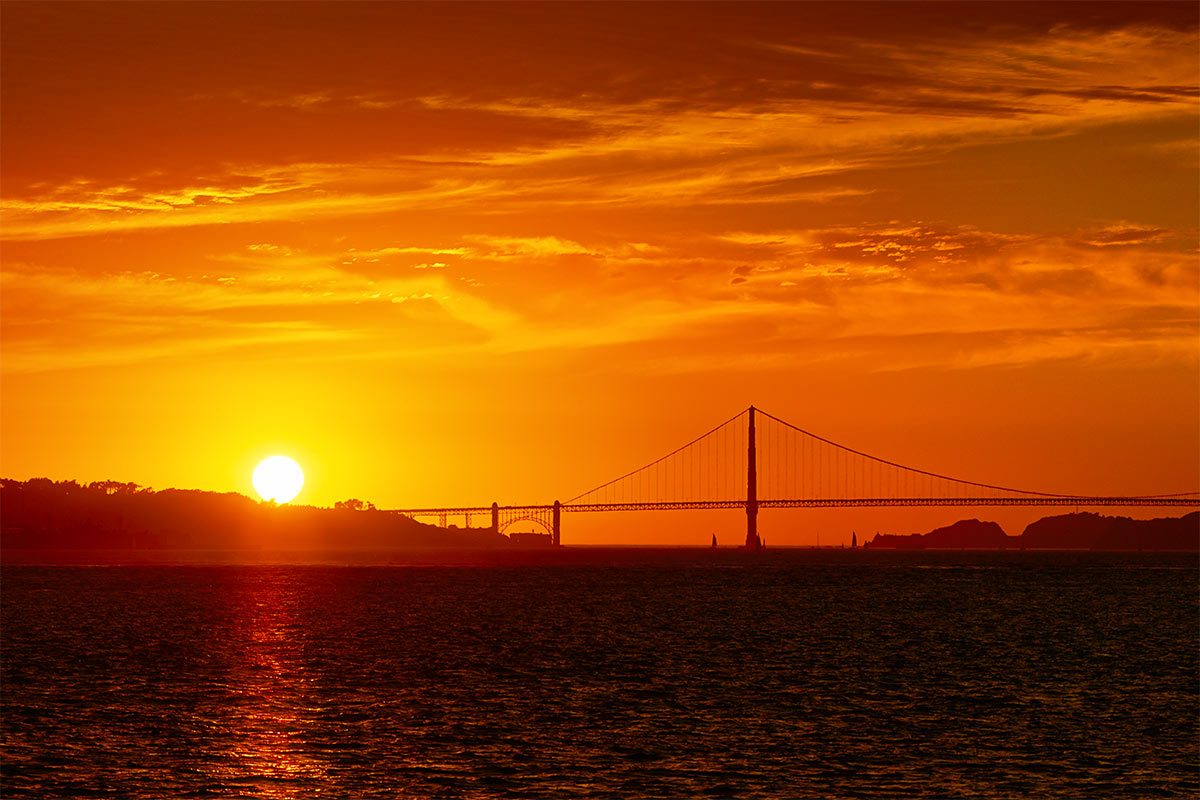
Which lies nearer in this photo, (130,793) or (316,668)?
(130,793)

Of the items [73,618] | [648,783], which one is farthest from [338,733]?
[73,618]

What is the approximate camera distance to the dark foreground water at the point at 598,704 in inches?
1005

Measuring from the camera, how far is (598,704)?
1400 inches

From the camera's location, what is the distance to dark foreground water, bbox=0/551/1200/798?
25516 mm

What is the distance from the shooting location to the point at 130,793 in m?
23.8

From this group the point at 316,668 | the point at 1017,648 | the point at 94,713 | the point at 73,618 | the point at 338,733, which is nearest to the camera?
the point at 338,733

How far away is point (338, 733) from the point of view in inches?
1211

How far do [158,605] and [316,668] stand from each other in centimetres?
4265

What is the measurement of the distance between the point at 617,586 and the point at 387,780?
9068 cm

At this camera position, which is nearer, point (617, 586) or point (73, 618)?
point (73, 618)

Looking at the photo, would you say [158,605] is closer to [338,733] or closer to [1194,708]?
[338,733]

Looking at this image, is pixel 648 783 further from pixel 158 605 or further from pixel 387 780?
pixel 158 605

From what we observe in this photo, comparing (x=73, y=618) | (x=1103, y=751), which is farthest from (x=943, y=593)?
(x=1103, y=751)

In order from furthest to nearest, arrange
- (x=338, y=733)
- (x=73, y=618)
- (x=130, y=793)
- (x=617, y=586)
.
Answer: (x=617, y=586)
(x=73, y=618)
(x=338, y=733)
(x=130, y=793)
